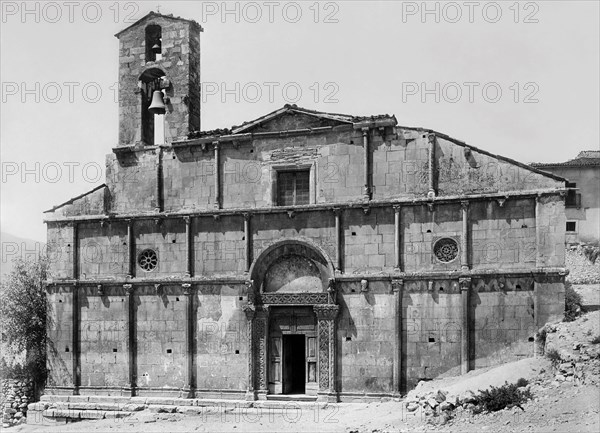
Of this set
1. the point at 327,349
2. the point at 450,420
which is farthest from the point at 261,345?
the point at 450,420

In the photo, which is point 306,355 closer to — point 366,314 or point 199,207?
point 366,314

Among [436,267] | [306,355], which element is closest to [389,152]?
[436,267]

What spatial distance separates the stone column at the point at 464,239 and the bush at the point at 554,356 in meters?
3.94

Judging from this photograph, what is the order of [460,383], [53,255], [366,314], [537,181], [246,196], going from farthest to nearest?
[53,255]
[246,196]
[366,314]
[537,181]
[460,383]

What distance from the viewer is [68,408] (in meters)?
25.8

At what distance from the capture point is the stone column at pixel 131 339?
84.3ft

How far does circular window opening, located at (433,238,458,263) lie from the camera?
74.0 feet

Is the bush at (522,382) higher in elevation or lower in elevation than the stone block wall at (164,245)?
lower

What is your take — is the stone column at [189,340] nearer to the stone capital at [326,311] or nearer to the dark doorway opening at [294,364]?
the dark doorway opening at [294,364]

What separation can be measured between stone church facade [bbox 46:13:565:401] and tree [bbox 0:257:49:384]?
137 inches

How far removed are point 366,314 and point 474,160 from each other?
6071 mm

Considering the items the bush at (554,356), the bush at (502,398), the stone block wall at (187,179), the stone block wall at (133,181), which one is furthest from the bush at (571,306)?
the stone block wall at (133,181)

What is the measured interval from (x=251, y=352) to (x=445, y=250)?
24.5 ft

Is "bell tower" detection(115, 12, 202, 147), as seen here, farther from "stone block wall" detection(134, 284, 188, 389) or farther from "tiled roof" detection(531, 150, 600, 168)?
"tiled roof" detection(531, 150, 600, 168)
